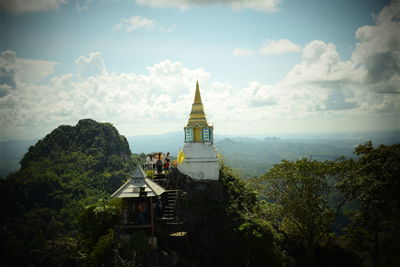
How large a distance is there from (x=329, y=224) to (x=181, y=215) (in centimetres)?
1084

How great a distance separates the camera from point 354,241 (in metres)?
20.0

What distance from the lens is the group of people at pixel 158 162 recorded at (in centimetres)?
2569

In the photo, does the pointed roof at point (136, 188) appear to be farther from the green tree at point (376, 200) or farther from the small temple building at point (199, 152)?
the green tree at point (376, 200)

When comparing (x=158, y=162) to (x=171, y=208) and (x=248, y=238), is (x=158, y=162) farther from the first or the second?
(x=248, y=238)

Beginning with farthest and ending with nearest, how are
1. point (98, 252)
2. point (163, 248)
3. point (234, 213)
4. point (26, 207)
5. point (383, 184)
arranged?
1. point (26, 207)
2. point (234, 213)
3. point (163, 248)
4. point (383, 184)
5. point (98, 252)

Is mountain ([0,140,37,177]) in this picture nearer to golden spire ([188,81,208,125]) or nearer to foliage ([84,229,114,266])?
golden spire ([188,81,208,125])

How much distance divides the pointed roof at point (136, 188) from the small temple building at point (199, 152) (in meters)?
7.18

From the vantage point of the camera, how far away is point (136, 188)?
1762 cm

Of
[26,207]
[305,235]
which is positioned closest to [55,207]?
[26,207]

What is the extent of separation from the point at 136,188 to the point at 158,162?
8.10m

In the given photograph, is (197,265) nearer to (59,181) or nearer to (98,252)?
(98,252)

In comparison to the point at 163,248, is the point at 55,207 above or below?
below

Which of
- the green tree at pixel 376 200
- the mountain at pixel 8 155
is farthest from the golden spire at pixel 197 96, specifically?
the mountain at pixel 8 155

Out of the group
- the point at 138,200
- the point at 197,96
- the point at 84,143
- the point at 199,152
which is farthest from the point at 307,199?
the point at 84,143
